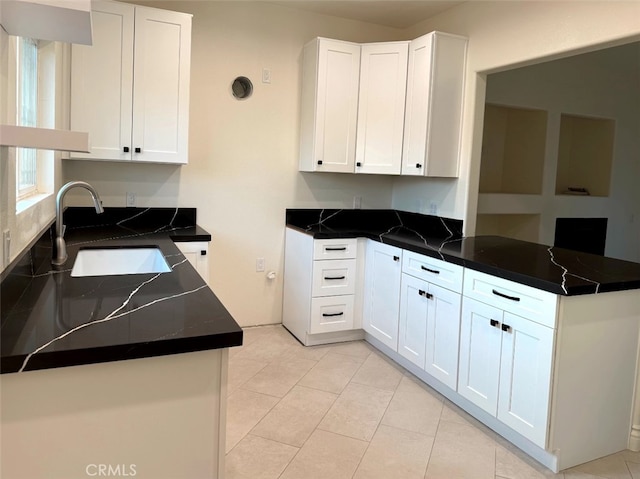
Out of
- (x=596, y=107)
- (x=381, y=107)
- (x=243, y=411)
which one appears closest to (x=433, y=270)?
(x=243, y=411)

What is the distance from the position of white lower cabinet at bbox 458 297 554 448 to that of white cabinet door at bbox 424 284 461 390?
6 cm

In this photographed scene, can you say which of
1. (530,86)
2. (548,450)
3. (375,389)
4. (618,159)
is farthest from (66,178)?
(618,159)

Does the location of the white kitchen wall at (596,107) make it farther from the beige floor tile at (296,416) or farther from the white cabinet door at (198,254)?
the beige floor tile at (296,416)

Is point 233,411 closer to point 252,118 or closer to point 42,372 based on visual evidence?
point 42,372

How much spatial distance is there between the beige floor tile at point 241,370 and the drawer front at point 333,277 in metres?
0.68

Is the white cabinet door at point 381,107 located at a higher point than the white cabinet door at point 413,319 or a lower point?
higher

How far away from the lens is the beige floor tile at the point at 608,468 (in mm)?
2250

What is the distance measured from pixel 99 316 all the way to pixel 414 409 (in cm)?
199

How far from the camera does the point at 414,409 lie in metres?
2.80

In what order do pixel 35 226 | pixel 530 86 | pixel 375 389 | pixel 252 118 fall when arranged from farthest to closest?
pixel 530 86, pixel 252 118, pixel 375 389, pixel 35 226

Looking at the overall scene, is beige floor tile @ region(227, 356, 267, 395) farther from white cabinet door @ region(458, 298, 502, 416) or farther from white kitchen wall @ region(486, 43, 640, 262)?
white kitchen wall @ region(486, 43, 640, 262)

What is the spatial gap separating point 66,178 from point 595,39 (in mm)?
3350

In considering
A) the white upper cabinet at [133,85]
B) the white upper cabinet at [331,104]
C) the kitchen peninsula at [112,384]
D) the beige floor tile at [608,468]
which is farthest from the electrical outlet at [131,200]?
the beige floor tile at [608,468]

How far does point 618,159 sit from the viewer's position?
5715 mm
